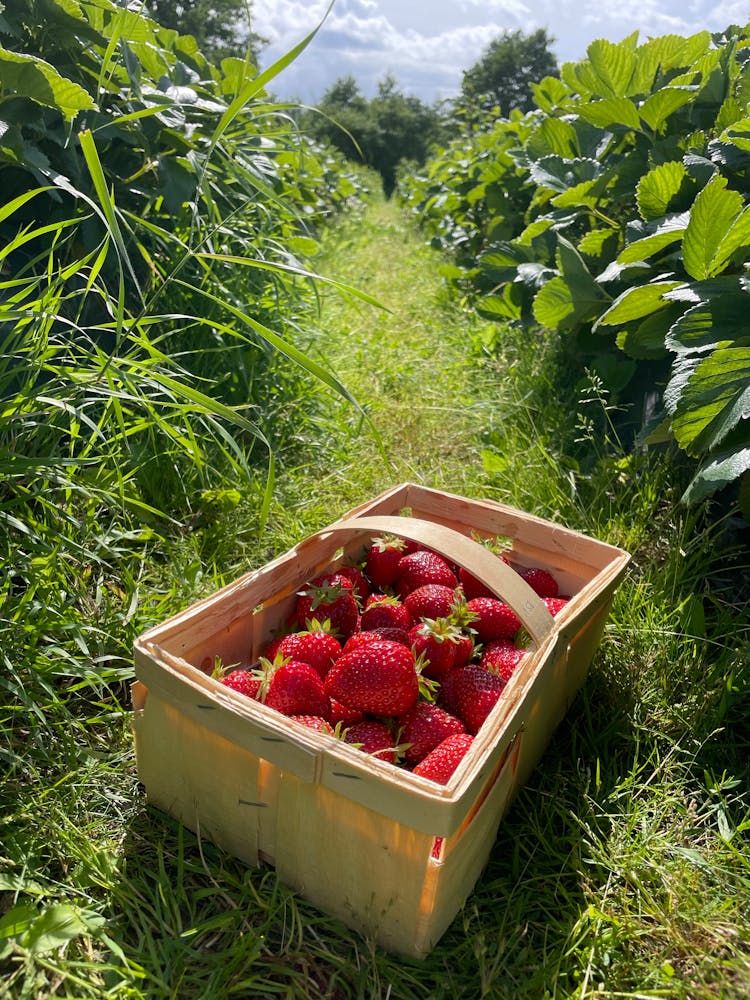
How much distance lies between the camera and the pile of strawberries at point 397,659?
44.8 inches

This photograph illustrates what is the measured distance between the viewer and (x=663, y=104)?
A: 6.49 ft

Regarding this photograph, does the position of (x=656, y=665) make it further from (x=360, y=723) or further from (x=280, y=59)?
(x=280, y=59)

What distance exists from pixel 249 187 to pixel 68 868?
6.93 feet

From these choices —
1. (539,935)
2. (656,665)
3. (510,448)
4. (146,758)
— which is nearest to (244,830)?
(146,758)

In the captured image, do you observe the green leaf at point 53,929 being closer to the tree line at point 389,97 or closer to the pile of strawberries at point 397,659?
the pile of strawberries at point 397,659

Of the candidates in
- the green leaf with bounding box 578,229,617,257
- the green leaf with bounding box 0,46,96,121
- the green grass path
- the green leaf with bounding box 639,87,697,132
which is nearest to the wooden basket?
the green grass path

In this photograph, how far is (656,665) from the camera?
155 cm

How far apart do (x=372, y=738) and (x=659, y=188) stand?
4.80ft

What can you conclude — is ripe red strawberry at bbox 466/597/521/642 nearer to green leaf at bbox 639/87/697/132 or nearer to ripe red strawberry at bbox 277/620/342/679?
ripe red strawberry at bbox 277/620/342/679

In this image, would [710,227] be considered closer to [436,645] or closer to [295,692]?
[436,645]

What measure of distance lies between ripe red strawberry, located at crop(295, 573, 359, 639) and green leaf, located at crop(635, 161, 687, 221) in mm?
1216

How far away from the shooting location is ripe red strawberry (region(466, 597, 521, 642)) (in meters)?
1.41

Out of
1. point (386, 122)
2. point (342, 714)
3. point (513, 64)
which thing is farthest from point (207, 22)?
point (342, 714)

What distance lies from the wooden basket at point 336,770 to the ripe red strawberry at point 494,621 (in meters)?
0.11
